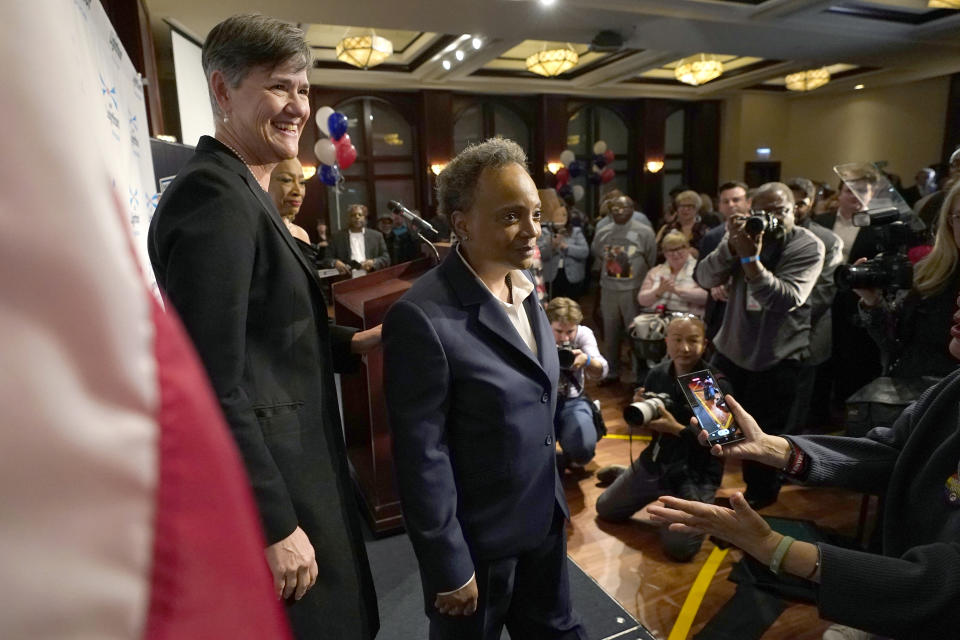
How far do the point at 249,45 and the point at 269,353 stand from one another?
553 mm

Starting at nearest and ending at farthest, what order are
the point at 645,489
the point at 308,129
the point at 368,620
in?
the point at 368,620 → the point at 645,489 → the point at 308,129

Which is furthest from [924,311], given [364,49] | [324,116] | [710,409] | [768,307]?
[324,116]

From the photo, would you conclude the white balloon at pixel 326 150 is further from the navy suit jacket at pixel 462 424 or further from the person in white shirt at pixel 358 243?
the navy suit jacket at pixel 462 424

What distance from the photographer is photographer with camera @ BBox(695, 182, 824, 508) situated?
9.36 feet

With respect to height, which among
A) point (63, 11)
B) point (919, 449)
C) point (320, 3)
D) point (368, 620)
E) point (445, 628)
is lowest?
point (445, 628)

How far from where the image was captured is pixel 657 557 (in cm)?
268

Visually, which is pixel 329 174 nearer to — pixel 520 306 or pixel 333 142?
pixel 333 142

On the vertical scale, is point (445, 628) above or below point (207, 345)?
below

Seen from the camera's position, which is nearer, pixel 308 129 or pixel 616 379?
pixel 616 379

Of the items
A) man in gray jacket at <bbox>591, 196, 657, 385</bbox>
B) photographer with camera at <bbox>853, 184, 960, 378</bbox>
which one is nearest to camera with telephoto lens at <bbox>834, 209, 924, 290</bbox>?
photographer with camera at <bbox>853, 184, 960, 378</bbox>

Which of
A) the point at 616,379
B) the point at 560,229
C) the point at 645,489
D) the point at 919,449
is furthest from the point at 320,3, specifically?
the point at 919,449

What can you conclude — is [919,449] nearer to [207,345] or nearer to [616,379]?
[207,345]

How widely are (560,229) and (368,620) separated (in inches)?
199

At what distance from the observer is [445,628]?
1439 millimetres
